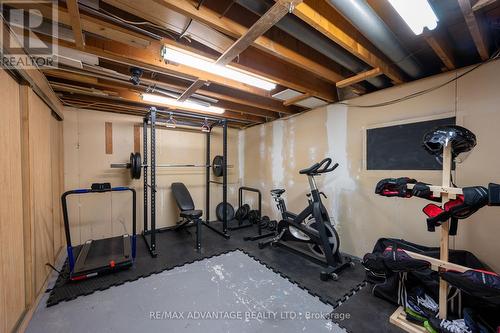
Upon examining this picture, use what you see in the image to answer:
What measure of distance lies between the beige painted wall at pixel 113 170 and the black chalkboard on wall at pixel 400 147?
353cm

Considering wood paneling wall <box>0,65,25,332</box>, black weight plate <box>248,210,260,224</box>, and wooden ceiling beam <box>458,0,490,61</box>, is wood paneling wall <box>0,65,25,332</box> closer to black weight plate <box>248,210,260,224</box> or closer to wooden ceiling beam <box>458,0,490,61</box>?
wooden ceiling beam <box>458,0,490,61</box>

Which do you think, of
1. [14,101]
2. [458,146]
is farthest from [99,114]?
[458,146]

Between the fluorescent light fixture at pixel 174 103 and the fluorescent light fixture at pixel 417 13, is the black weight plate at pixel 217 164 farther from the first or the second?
the fluorescent light fixture at pixel 417 13

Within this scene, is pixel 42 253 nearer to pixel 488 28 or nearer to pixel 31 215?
pixel 31 215

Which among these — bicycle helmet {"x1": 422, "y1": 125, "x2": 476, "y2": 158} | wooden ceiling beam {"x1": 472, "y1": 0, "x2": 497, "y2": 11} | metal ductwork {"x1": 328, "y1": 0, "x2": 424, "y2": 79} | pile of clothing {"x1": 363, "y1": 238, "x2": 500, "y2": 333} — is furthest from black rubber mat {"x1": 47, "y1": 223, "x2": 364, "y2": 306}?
wooden ceiling beam {"x1": 472, "y1": 0, "x2": 497, "y2": 11}

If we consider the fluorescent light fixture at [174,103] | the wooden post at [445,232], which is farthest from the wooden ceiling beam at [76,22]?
the wooden post at [445,232]

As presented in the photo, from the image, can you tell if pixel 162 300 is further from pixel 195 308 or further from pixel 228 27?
pixel 228 27

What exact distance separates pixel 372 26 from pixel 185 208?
12.0 feet

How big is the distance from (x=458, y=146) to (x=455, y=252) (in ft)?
3.99

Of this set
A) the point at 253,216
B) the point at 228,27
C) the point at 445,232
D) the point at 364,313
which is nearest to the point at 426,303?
the point at 364,313

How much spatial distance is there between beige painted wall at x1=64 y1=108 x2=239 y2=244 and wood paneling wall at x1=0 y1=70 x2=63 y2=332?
3.19 ft

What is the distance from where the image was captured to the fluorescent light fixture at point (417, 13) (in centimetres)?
129

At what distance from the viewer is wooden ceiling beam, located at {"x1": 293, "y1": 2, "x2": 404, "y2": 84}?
1356 millimetres

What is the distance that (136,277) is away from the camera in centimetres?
243
